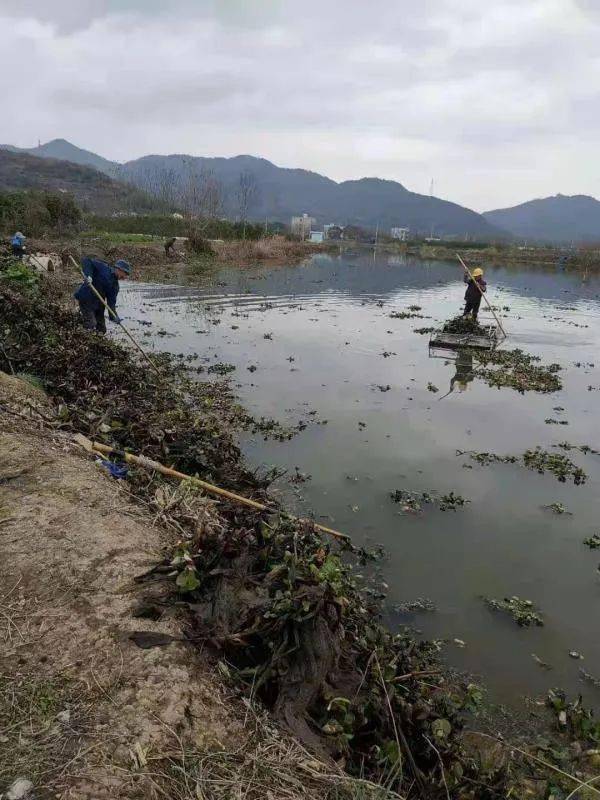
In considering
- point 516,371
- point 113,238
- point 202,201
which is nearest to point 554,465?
point 516,371

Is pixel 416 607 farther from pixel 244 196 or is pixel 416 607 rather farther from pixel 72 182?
pixel 72 182

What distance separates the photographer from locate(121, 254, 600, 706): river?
4.50 m

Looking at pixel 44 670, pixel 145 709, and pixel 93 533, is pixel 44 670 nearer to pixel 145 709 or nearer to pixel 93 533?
pixel 145 709

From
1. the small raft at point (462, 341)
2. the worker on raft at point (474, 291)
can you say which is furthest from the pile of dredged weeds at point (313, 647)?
the worker on raft at point (474, 291)

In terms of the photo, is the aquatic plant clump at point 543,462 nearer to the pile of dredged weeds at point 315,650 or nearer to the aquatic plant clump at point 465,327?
the pile of dredged weeds at point 315,650

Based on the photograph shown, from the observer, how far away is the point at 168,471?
15.8 feet

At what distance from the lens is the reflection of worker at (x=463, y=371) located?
11.4m

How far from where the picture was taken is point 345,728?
265 centimetres

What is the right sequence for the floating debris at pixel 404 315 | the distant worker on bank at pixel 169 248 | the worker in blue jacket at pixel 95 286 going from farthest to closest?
1. the distant worker on bank at pixel 169 248
2. the floating debris at pixel 404 315
3. the worker in blue jacket at pixel 95 286

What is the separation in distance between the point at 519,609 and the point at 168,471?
3539mm

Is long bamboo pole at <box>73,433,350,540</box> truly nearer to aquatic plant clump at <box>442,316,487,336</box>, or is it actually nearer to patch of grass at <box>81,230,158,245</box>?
aquatic plant clump at <box>442,316,487,336</box>

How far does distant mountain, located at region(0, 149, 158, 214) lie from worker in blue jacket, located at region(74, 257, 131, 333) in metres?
74.7

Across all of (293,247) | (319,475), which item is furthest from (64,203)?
(319,475)

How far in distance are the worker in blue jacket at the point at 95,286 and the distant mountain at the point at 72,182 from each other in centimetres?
7473
